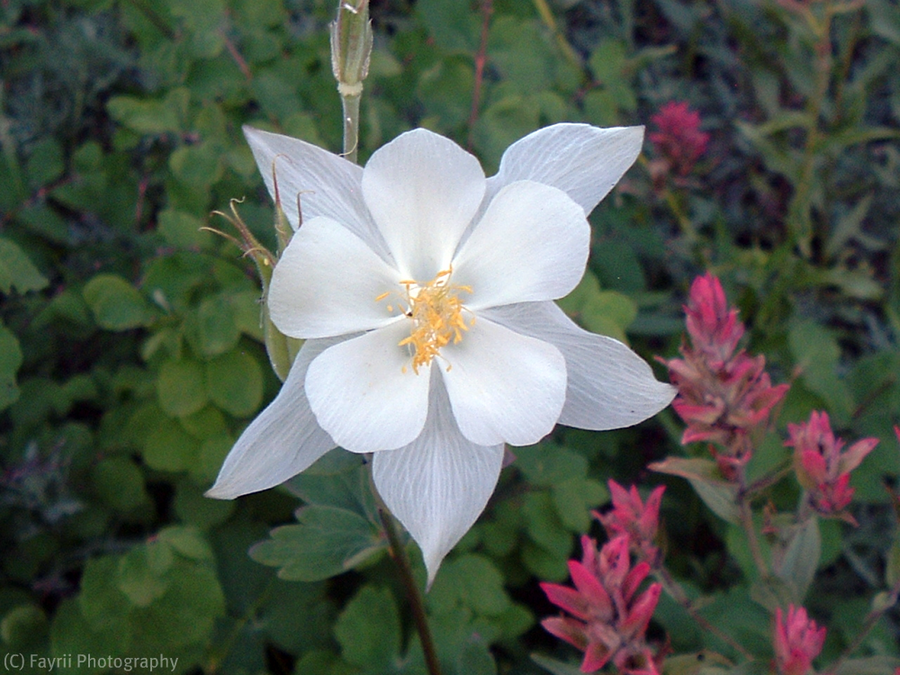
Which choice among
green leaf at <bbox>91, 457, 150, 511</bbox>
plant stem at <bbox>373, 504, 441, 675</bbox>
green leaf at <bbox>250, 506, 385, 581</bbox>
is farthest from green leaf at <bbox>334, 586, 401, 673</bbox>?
green leaf at <bbox>91, 457, 150, 511</bbox>

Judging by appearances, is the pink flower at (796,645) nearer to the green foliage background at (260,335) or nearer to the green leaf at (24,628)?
the green foliage background at (260,335)

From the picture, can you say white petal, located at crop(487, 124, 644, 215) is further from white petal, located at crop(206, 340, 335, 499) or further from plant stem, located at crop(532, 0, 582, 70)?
plant stem, located at crop(532, 0, 582, 70)

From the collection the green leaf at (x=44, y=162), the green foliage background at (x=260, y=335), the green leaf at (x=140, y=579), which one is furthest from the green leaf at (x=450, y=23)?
the green leaf at (x=140, y=579)

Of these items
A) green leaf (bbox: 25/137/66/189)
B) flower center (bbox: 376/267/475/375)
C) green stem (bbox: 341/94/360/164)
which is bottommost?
green leaf (bbox: 25/137/66/189)

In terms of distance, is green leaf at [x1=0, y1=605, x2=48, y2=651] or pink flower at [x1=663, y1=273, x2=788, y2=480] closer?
pink flower at [x1=663, y1=273, x2=788, y2=480]

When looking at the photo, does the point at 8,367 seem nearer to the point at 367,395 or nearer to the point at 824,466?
the point at 367,395

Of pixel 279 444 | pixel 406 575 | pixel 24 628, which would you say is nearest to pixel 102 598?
pixel 24 628
